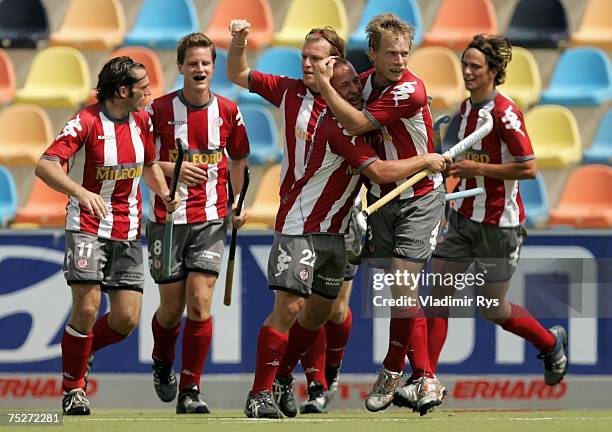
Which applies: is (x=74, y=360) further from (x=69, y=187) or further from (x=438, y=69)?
(x=438, y=69)

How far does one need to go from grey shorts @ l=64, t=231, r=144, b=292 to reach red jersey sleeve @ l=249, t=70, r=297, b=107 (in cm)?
106

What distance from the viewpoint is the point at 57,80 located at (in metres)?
11.8

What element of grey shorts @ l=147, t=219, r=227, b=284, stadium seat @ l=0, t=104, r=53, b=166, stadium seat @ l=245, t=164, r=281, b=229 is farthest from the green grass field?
stadium seat @ l=0, t=104, r=53, b=166

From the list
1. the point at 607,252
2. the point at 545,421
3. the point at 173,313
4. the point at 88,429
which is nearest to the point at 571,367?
the point at 607,252

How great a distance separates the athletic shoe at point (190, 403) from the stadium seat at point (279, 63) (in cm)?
436

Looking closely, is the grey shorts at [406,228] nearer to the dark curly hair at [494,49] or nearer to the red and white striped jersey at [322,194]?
the red and white striped jersey at [322,194]

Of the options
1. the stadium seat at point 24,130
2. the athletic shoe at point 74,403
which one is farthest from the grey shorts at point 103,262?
the stadium seat at point 24,130

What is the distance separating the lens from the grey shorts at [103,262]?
7.20 metres

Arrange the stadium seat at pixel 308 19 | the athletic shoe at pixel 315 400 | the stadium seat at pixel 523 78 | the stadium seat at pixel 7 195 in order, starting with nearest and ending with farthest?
the athletic shoe at pixel 315 400 < the stadium seat at pixel 7 195 < the stadium seat at pixel 523 78 < the stadium seat at pixel 308 19

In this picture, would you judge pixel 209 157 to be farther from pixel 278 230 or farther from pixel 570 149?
pixel 570 149

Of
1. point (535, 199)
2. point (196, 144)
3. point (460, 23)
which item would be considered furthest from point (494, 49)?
point (460, 23)

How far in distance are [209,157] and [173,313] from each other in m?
0.91

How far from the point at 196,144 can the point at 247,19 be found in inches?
184

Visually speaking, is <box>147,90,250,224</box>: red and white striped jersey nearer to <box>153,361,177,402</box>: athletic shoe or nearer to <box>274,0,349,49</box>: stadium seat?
<box>153,361,177,402</box>: athletic shoe
